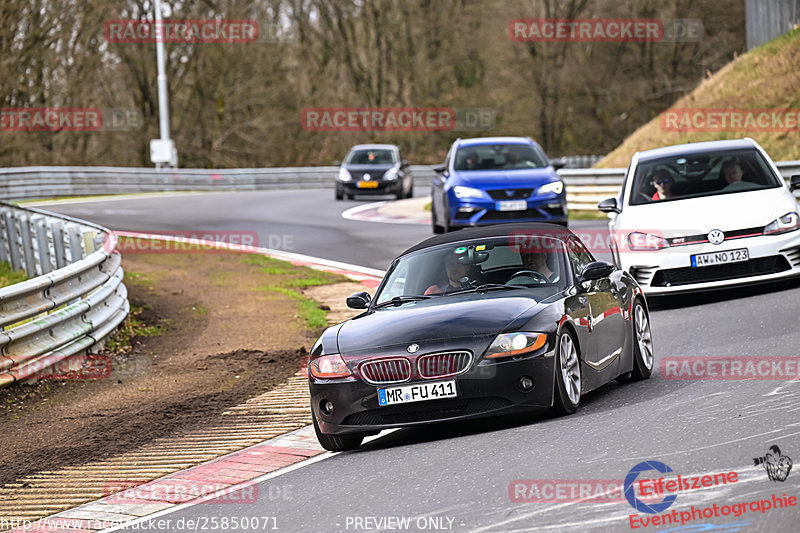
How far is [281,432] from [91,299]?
4.40 meters

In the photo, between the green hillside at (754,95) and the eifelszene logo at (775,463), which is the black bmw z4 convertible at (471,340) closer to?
the eifelszene logo at (775,463)

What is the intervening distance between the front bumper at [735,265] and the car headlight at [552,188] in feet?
25.4

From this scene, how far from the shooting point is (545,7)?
57.4 m

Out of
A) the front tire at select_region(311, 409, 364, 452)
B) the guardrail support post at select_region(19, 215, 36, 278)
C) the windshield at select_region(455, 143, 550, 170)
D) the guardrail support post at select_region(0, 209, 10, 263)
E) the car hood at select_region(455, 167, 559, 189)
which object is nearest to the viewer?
the front tire at select_region(311, 409, 364, 452)

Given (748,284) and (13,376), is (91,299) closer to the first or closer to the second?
(13,376)

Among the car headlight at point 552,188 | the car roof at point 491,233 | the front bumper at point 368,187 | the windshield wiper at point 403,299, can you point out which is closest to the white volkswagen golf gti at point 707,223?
the car roof at point 491,233

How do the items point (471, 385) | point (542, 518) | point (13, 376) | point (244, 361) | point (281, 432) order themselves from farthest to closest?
1. point (244, 361)
2. point (13, 376)
3. point (281, 432)
4. point (471, 385)
5. point (542, 518)

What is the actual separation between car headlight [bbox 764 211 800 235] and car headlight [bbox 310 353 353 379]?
6.41 m

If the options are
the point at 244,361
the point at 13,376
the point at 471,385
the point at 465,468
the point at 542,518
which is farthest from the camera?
the point at 244,361

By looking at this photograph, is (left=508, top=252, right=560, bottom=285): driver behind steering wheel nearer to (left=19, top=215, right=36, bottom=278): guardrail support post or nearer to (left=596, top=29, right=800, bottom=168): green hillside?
(left=19, top=215, right=36, bottom=278): guardrail support post

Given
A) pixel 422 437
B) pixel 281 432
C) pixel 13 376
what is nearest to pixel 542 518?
pixel 422 437

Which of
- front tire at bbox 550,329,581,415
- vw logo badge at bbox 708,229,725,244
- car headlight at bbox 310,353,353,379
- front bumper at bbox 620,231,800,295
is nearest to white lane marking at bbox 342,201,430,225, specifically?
front bumper at bbox 620,231,800,295

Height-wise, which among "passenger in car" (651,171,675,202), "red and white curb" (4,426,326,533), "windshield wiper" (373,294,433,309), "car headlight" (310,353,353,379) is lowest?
"red and white curb" (4,426,326,533)

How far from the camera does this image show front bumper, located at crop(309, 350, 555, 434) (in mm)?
7750
